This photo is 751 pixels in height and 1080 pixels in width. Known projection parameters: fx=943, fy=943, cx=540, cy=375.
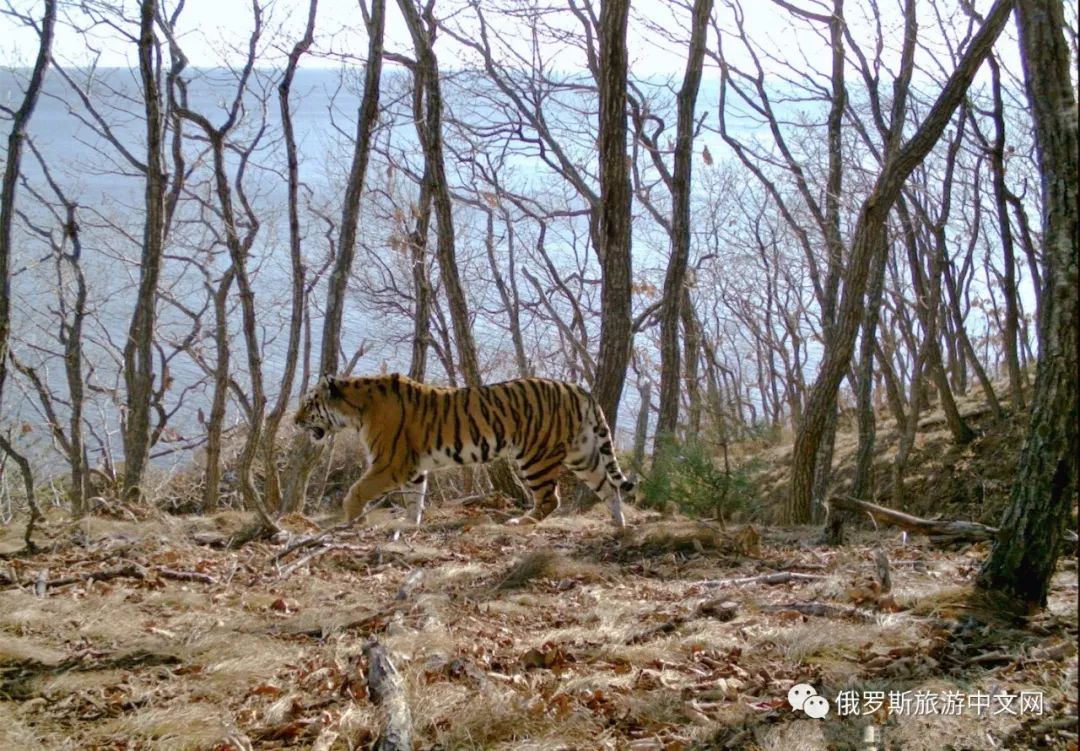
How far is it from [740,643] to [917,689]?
34.2 inches

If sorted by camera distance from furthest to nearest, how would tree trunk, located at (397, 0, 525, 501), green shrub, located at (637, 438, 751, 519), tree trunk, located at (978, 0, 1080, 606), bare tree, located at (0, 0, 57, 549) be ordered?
tree trunk, located at (397, 0, 525, 501)
green shrub, located at (637, 438, 751, 519)
bare tree, located at (0, 0, 57, 549)
tree trunk, located at (978, 0, 1080, 606)

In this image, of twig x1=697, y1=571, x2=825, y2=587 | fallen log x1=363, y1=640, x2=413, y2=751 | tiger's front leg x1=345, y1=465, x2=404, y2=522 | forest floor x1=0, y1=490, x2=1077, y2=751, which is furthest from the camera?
tiger's front leg x1=345, y1=465, x2=404, y2=522

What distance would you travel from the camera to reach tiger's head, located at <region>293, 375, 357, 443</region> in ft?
30.9

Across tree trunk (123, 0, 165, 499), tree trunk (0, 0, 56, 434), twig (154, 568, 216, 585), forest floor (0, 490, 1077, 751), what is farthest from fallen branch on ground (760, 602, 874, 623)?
tree trunk (123, 0, 165, 499)

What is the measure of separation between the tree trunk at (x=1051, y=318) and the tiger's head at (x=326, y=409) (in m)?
6.44

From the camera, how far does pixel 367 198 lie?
22.8 meters

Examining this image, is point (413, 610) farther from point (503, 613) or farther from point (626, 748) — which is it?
point (626, 748)

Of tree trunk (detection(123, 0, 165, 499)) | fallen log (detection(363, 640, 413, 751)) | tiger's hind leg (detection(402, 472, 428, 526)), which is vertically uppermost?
tree trunk (detection(123, 0, 165, 499))

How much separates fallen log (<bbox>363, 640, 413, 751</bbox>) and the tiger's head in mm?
5474

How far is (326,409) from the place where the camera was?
9.47m

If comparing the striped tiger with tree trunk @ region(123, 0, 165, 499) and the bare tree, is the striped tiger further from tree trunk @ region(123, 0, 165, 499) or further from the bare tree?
the bare tree

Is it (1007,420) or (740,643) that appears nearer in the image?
(740,643)

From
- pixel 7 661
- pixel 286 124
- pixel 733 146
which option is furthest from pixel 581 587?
pixel 733 146

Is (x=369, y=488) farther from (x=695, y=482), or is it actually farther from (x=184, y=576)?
(x=184, y=576)
